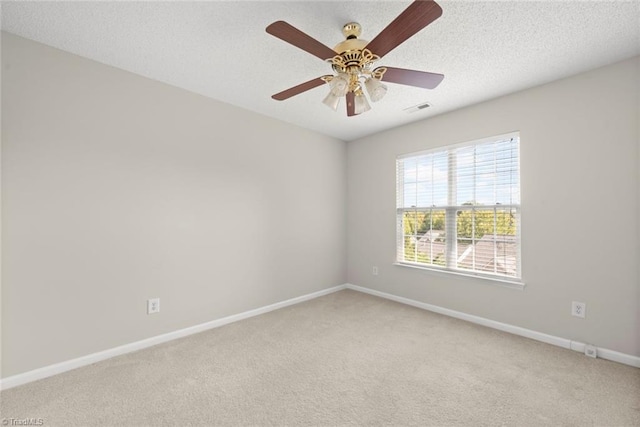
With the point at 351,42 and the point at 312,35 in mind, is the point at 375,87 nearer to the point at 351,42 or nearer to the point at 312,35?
the point at 351,42

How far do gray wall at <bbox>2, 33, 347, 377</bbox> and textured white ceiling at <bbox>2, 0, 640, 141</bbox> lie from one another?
1.05ft

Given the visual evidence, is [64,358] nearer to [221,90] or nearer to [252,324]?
[252,324]

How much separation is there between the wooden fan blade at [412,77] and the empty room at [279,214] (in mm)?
20

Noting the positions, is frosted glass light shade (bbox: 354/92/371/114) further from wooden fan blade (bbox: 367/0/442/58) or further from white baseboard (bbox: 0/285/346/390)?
white baseboard (bbox: 0/285/346/390)

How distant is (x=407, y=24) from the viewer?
4.44 feet

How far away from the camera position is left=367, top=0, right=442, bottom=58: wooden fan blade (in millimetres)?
1215

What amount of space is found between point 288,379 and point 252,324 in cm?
112

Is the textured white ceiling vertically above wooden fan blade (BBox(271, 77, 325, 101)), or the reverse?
the textured white ceiling

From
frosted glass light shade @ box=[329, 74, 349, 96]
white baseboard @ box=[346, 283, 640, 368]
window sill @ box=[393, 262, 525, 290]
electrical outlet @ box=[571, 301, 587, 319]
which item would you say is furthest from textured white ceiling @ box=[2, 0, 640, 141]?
white baseboard @ box=[346, 283, 640, 368]

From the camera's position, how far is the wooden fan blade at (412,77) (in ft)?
5.68

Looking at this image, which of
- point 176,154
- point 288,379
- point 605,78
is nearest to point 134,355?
point 288,379

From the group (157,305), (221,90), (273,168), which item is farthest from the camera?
(273,168)

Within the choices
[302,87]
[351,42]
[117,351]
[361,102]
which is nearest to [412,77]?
[361,102]

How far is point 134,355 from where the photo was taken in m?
2.33
